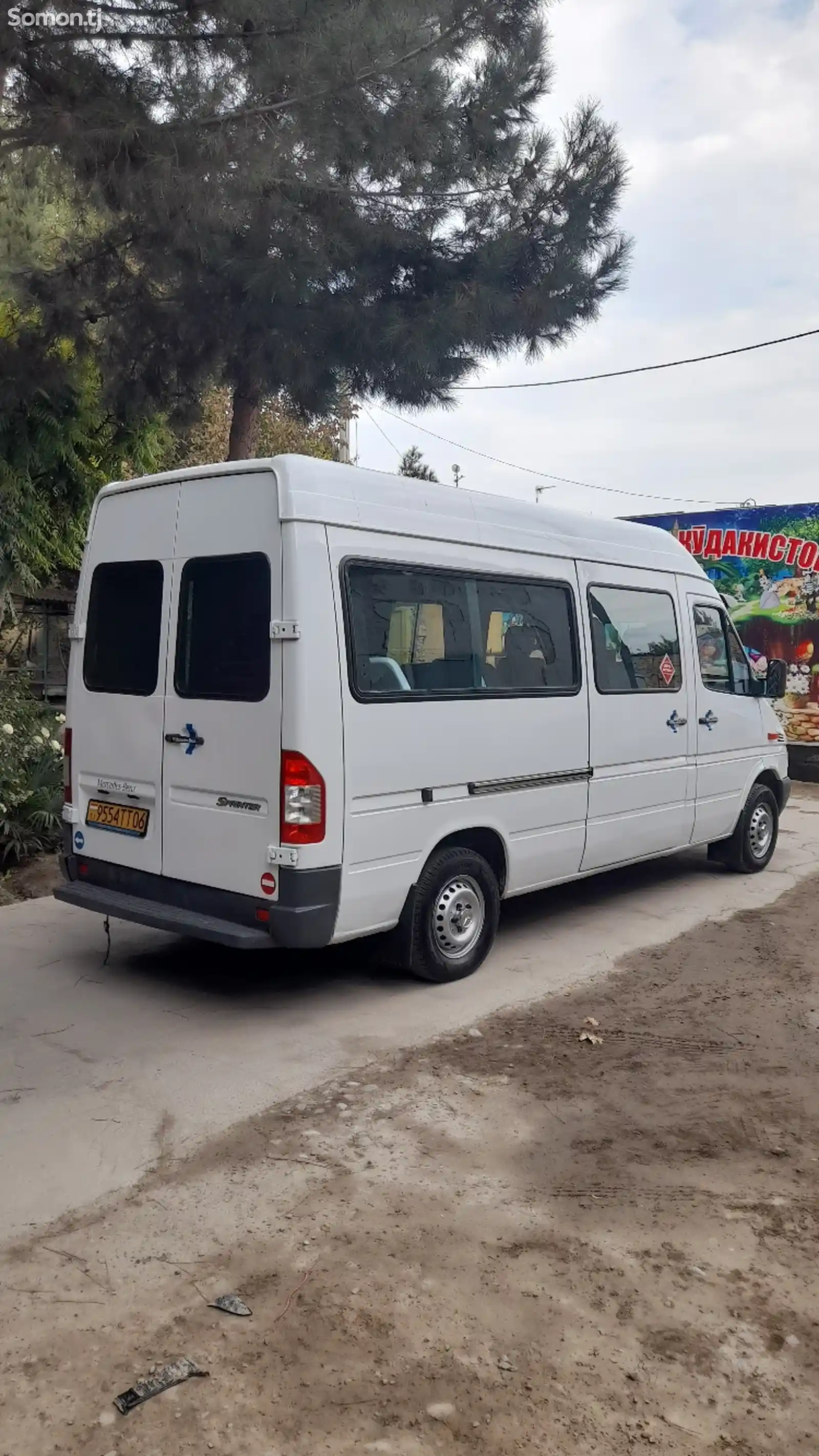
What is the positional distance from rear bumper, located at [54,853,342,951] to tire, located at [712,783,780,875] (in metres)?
4.68

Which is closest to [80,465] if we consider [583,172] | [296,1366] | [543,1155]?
[583,172]

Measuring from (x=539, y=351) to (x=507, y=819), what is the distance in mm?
6786

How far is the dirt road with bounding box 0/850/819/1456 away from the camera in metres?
2.67

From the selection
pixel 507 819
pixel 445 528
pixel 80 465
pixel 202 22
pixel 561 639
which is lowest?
pixel 507 819

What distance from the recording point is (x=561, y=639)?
664 cm

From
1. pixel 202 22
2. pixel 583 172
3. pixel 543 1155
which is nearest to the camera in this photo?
pixel 543 1155

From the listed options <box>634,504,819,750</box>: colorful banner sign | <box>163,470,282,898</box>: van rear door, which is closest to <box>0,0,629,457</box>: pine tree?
<box>163,470,282,898</box>: van rear door

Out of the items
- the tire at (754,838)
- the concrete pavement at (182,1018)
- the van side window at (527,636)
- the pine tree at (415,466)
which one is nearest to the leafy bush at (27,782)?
the concrete pavement at (182,1018)

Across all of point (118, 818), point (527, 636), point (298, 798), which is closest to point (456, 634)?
point (527, 636)

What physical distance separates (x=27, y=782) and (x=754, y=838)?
5801 millimetres

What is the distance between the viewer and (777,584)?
15852 mm

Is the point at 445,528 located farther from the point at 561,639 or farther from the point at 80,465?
the point at 80,465

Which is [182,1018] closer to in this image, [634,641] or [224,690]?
[224,690]

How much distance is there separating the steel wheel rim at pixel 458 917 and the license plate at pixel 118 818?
156 cm
